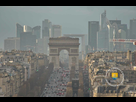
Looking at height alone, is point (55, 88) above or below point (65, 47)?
below

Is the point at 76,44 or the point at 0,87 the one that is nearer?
the point at 0,87

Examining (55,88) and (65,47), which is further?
(65,47)

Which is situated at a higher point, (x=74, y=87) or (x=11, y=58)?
(x=11, y=58)

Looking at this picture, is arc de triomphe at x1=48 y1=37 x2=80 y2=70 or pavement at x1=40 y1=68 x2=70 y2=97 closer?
pavement at x1=40 y1=68 x2=70 y2=97

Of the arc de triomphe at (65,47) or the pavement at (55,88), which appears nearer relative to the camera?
the pavement at (55,88)

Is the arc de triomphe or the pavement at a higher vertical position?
the arc de triomphe

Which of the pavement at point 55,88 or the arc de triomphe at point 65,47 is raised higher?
the arc de triomphe at point 65,47

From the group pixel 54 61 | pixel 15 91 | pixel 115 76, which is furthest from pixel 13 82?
pixel 54 61
